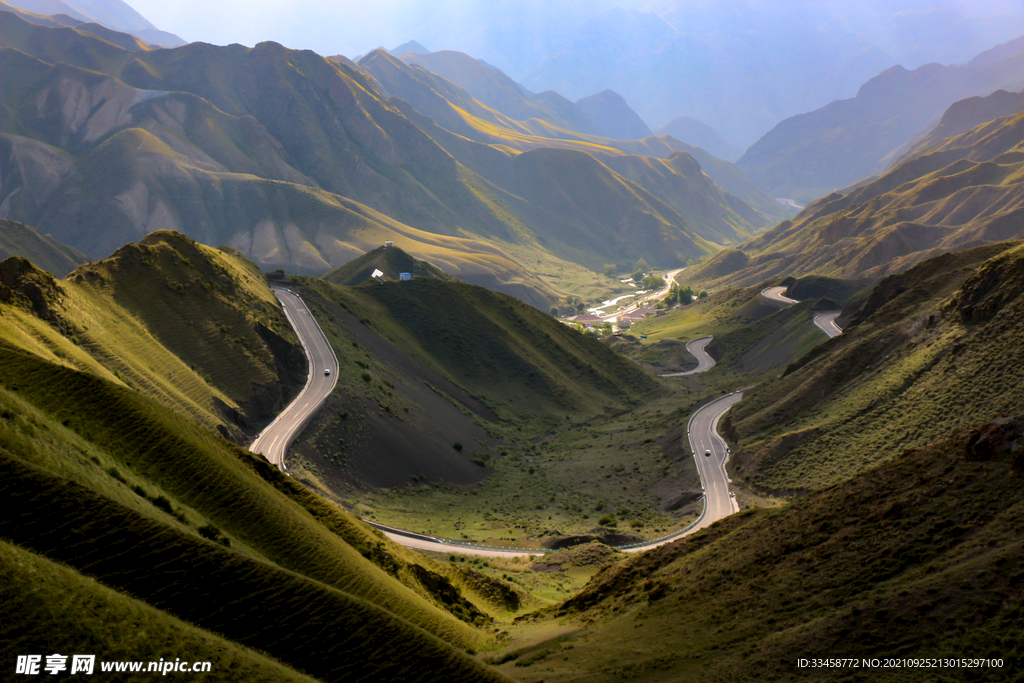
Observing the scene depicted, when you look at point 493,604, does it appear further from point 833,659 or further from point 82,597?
point 82,597

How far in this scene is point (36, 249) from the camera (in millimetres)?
127438

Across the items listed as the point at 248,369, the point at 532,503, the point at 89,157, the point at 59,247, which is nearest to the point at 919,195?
the point at 532,503

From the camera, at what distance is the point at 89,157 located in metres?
178

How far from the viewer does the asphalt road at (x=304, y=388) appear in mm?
44781

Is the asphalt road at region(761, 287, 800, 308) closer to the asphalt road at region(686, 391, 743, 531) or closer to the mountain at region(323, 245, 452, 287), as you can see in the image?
the asphalt road at region(686, 391, 743, 531)

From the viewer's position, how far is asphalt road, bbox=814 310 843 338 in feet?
281

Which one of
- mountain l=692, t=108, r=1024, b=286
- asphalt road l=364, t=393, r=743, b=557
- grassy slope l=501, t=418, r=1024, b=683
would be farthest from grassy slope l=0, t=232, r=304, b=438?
mountain l=692, t=108, r=1024, b=286

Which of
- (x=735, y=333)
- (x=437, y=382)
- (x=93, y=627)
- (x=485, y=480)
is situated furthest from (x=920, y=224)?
(x=93, y=627)

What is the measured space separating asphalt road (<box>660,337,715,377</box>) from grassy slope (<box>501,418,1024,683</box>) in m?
81.6

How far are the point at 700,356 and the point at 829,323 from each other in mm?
26363

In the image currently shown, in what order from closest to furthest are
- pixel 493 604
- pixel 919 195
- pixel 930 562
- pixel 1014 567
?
1. pixel 1014 567
2. pixel 930 562
3. pixel 493 604
4. pixel 919 195

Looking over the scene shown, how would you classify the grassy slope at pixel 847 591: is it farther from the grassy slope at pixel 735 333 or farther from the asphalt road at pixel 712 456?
the grassy slope at pixel 735 333

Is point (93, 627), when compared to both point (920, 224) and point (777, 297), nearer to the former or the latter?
point (777, 297)

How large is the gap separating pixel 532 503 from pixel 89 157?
189477 millimetres
